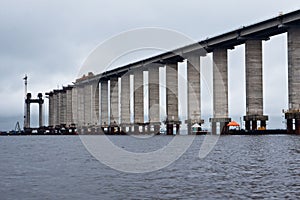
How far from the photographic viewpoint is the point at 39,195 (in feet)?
92.3

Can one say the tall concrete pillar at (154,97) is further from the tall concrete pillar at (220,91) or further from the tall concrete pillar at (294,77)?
the tall concrete pillar at (294,77)

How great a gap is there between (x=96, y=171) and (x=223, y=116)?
4191 inches

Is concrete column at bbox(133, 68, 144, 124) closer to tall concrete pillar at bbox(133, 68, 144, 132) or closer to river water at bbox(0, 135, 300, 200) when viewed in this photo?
tall concrete pillar at bbox(133, 68, 144, 132)

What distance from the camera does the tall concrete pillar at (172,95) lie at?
166625 millimetres

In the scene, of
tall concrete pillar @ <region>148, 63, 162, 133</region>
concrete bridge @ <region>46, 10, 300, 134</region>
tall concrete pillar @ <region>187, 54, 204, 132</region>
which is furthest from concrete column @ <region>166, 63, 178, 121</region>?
tall concrete pillar @ <region>148, 63, 162, 133</region>

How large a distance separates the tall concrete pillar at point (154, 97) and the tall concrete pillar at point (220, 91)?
131 ft

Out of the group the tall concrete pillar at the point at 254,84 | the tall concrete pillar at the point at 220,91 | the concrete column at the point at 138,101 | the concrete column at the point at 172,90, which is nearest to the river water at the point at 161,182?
the tall concrete pillar at the point at 254,84

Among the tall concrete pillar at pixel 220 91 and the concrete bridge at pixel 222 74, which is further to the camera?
the tall concrete pillar at pixel 220 91

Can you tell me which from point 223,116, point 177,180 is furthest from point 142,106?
point 177,180

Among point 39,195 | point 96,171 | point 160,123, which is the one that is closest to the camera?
point 39,195

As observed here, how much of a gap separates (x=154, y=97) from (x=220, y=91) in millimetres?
44669

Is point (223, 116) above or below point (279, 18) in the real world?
below

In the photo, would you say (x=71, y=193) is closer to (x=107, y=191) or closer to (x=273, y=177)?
(x=107, y=191)

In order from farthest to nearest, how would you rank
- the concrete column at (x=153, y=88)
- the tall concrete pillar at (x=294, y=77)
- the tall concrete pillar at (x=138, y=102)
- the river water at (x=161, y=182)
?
the tall concrete pillar at (x=138, y=102) < the concrete column at (x=153, y=88) < the tall concrete pillar at (x=294, y=77) < the river water at (x=161, y=182)
